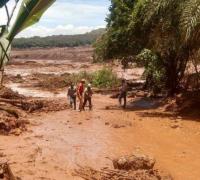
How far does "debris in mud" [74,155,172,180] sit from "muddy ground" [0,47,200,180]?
431mm

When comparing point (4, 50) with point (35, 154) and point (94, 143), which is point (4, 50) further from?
point (94, 143)

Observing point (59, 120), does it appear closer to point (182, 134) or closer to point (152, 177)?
point (182, 134)

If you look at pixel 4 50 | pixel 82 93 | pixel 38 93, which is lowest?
pixel 38 93

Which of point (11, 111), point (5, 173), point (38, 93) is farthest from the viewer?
point (38, 93)

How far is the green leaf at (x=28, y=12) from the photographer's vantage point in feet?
15.5

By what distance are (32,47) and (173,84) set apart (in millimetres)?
109394

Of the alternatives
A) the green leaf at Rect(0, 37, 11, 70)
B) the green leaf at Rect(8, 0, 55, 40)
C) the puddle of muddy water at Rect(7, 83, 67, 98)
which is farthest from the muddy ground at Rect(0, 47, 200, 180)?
the puddle of muddy water at Rect(7, 83, 67, 98)

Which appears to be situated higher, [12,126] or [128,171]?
[128,171]

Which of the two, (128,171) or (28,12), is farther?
(128,171)

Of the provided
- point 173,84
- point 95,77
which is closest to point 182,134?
point 173,84

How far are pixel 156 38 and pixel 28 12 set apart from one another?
14.0 m

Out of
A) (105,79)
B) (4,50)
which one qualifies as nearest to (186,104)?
(105,79)

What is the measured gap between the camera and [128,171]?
9.36m

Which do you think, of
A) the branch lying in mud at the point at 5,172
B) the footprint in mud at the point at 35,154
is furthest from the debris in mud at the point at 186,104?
the branch lying in mud at the point at 5,172
